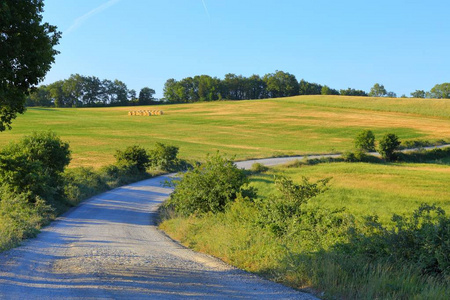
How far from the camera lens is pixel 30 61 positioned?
9.37m

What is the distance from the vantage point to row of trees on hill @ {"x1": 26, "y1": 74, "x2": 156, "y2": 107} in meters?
147

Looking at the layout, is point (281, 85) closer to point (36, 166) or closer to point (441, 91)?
point (441, 91)

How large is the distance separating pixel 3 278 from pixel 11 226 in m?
5.70

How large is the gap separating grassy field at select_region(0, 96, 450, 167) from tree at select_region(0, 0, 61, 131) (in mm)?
32273

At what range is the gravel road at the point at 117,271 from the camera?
6695 millimetres

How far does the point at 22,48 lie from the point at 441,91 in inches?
7211

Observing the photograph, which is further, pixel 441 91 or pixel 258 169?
pixel 441 91

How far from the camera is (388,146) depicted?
50250 mm

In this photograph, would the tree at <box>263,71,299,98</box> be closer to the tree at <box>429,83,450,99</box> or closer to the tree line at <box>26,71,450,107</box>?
the tree line at <box>26,71,450,107</box>

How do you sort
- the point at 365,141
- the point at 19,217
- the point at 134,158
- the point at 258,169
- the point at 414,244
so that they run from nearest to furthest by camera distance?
the point at 414,244, the point at 19,217, the point at 134,158, the point at 258,169, the point at 365,141

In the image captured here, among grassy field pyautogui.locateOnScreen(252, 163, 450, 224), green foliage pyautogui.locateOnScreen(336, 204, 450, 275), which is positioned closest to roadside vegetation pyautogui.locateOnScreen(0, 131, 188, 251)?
green foliage pyautogui.locateOnScreen(336, 204, 450, 275)

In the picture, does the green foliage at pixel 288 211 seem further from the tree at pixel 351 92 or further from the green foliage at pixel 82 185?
the tree at pixel 351 92

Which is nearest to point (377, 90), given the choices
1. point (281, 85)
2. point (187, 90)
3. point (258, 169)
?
point (281, 85)

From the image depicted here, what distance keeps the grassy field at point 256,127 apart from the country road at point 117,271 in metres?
30.2
